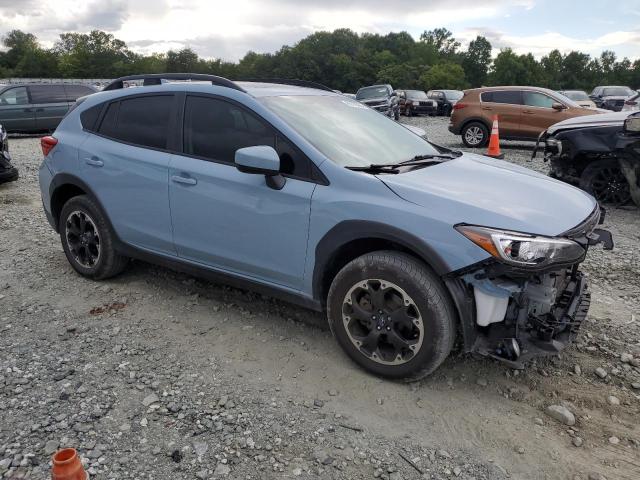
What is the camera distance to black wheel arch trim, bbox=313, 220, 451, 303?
9.04ft

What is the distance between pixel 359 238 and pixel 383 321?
49cm

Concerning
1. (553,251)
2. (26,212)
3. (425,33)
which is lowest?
(26,212)

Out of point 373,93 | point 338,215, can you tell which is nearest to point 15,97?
A: point 373,93

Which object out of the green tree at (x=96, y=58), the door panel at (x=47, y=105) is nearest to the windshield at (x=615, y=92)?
the door panel at (x=47, y=105)

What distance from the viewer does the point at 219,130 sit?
362 cm

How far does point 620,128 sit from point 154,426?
6.63 metres

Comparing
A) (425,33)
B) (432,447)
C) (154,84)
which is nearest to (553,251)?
(432,447)

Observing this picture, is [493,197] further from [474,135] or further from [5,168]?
[474,135]

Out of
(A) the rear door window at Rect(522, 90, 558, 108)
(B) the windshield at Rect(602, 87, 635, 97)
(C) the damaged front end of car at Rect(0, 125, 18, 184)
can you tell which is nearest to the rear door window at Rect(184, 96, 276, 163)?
(C) the damaged front end of car at Rect(0, 125, 18, 184)

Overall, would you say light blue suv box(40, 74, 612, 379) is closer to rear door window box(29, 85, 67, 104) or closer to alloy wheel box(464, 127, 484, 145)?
alloy wheel box(464, 127, 484, 145)

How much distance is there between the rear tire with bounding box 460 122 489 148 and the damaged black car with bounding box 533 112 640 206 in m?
6.20

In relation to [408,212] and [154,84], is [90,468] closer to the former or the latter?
[408,212]

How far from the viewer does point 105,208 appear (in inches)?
166

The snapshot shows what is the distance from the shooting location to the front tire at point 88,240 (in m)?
4.32
